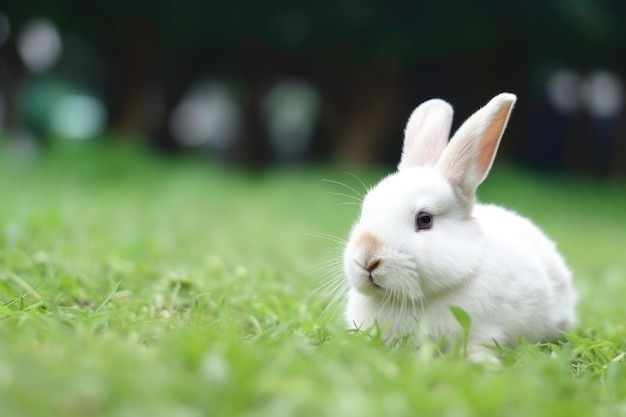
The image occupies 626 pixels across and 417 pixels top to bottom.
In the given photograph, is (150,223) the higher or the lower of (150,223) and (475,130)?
the lower

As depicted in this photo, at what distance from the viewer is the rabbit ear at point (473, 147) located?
2.58 meters

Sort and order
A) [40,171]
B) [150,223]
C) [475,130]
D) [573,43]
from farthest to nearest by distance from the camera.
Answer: [573,43] → [40,171] → [150,223] → [475,130]

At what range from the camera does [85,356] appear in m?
1.62

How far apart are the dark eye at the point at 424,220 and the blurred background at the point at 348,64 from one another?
10073 mm

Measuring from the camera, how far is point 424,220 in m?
2.52

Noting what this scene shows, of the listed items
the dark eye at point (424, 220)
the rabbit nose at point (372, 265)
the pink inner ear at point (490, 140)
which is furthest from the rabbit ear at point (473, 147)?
the rabbit nose at point (372, 265)

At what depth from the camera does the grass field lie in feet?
4.92

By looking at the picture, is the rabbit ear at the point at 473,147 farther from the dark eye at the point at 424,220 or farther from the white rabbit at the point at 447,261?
the dark eye at the point at 424,220

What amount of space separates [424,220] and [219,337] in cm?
86

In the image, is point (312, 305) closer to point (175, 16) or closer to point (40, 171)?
point (40, 171)

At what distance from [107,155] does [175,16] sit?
10.7 feet

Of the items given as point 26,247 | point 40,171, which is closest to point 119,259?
point 26,247

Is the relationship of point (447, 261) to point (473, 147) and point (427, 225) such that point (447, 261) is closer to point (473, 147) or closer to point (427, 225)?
point (427, 225)

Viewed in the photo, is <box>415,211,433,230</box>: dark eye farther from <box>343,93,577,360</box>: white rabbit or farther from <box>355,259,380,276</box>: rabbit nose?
<box>355,259,380,276</box>: rabbit nose
